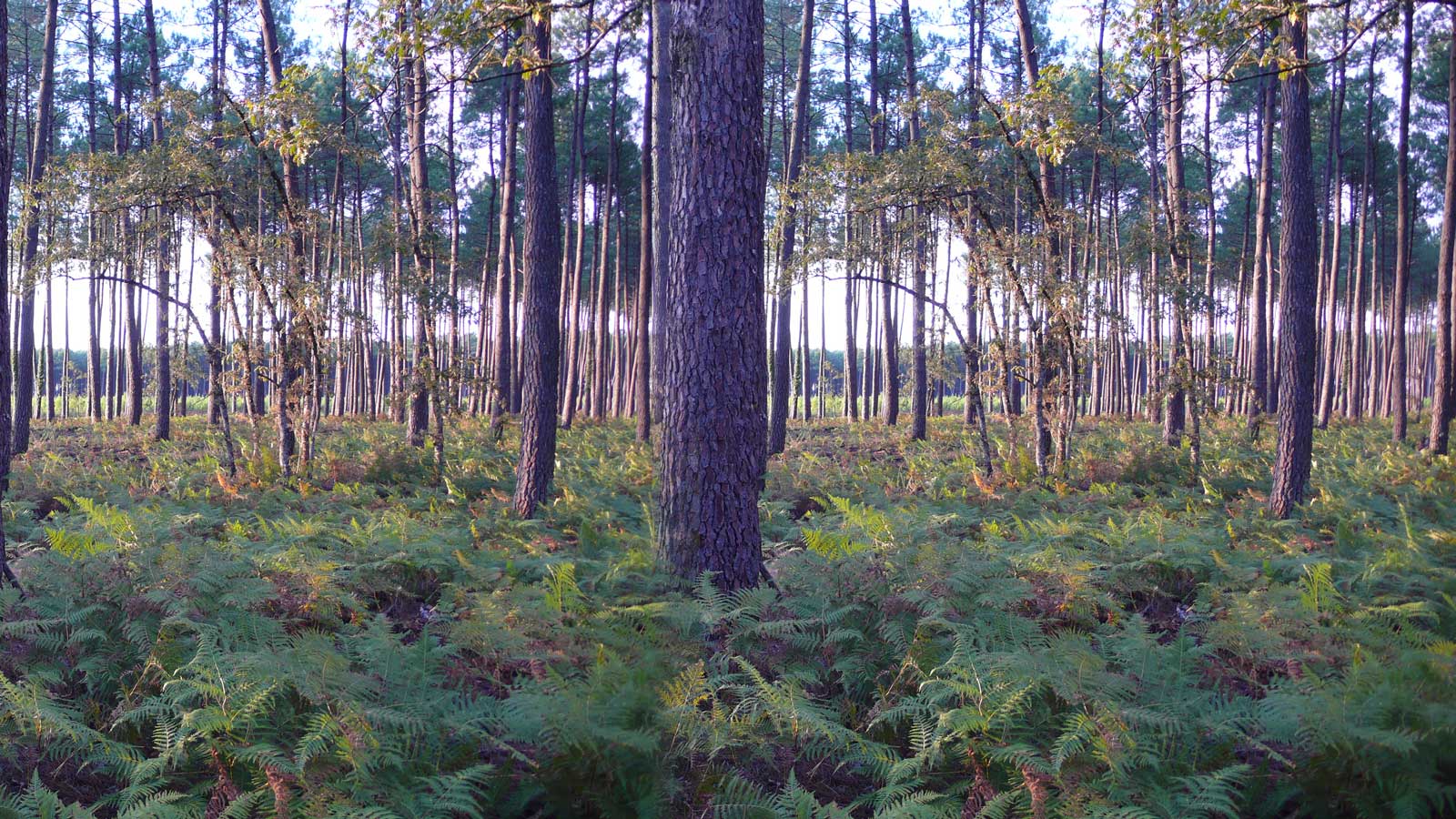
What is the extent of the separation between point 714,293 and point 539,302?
5041 mm

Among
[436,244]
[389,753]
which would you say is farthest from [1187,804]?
[436,244]

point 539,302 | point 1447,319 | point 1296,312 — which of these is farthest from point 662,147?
point 1447,319

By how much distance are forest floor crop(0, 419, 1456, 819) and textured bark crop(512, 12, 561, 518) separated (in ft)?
7.03

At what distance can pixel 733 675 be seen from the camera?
3965mm

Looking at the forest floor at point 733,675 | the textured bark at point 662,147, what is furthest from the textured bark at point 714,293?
the textured bark at point 662,147

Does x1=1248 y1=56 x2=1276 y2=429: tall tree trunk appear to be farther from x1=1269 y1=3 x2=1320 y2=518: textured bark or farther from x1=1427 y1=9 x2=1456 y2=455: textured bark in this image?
x1=1269 y1=3 x2=1320 y2=518: textured bark

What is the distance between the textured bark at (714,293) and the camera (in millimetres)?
4965

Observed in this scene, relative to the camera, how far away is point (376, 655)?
3.87m

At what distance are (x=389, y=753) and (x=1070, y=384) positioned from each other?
1068cm

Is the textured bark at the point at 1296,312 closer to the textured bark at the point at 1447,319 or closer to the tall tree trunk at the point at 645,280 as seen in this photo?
the textured bark at the point at 1447,319

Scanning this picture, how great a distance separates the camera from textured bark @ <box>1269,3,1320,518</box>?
870 centimetres

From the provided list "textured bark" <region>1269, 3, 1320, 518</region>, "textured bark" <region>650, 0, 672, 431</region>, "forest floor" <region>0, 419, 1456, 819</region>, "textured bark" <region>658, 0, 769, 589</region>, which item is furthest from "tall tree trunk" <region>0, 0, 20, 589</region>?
"textured bark" <region>1269, 3, 1320, 518</region>

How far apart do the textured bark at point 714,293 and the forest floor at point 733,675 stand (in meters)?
0.41

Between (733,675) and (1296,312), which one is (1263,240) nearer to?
(1296,312)
